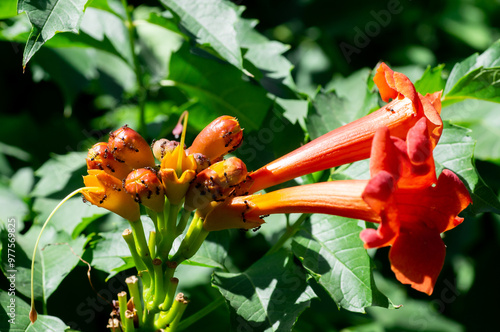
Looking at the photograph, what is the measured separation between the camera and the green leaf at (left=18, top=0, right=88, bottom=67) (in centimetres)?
188

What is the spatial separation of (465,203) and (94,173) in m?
1.50

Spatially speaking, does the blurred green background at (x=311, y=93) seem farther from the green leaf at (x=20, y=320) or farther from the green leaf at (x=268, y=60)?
the green leaf at (x=20, y=320)

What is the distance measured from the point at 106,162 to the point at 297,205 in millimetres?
819

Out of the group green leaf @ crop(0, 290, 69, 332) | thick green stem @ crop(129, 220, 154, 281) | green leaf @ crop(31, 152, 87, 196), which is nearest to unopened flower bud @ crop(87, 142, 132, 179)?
thick green stem @ crop(129, 220, 154, 281)

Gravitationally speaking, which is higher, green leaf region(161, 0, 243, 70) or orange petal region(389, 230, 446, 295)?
green leaf region(161, 0, 243, 70)

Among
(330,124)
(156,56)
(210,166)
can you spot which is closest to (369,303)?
(210,166)

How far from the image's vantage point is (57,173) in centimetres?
331

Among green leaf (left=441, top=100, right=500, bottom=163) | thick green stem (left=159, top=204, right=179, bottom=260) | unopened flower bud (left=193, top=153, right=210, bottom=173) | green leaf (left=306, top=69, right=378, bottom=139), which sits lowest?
green leaf (left=441, top=100, right=500, bottom=163)

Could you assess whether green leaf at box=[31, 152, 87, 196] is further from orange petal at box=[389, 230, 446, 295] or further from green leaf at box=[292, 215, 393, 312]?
orange petal at box=[389, 230, 446, 295]

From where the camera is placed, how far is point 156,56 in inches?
182

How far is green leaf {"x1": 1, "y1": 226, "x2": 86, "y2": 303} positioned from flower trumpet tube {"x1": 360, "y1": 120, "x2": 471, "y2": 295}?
61.2 inches

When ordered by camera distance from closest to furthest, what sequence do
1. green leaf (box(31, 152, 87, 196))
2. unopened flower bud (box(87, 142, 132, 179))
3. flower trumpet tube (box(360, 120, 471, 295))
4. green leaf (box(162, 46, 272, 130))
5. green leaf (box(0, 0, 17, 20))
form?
flower trumpet tube (box(360, 120, 471, 295)) < unopened flower bud (box(87, 142, 132, 179)) < green leaf (box(0, 0, 17, 20)) < green leaf (box(162, 46, 272, 130)) < green leaf (box(31, 152, 87, 196))

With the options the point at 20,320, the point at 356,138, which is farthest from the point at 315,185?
the point at 20,320

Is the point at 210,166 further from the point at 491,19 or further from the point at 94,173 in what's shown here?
the point at 491,19
